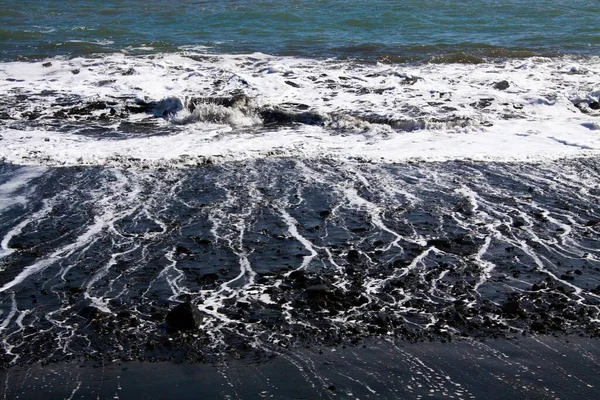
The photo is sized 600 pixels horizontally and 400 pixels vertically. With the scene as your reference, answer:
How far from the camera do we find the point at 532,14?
23062 mm

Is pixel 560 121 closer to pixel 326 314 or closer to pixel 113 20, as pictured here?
→ pixel 326 314

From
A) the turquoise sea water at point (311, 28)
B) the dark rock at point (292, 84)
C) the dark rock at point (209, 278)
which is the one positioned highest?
the turquoise sea water at point (311, 28)

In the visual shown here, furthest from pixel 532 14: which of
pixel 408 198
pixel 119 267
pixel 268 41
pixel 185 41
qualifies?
pixel 119 267

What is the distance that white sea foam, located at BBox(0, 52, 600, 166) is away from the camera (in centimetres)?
1047

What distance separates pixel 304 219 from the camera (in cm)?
789

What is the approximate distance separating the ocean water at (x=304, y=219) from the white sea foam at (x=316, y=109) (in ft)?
0.20

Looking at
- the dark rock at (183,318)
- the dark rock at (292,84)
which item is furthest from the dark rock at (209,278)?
the dark rock at (292,84)

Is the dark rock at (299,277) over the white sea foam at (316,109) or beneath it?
beneath

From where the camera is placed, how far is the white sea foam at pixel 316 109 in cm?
1047

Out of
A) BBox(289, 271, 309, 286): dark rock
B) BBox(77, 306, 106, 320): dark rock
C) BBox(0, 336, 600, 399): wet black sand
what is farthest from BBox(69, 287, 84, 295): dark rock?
BBox(289, 271, 309, 286): dark rock

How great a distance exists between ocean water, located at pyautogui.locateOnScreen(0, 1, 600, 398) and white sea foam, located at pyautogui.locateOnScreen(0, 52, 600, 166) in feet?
0.20

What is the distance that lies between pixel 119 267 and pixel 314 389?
253 cm

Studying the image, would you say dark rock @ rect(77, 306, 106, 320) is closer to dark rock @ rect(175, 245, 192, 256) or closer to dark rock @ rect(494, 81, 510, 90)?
dark rock @ rect(175, 245, 192, 256)

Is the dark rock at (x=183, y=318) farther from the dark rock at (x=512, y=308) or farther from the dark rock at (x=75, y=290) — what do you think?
the dark rock at (x=512, y=308)
